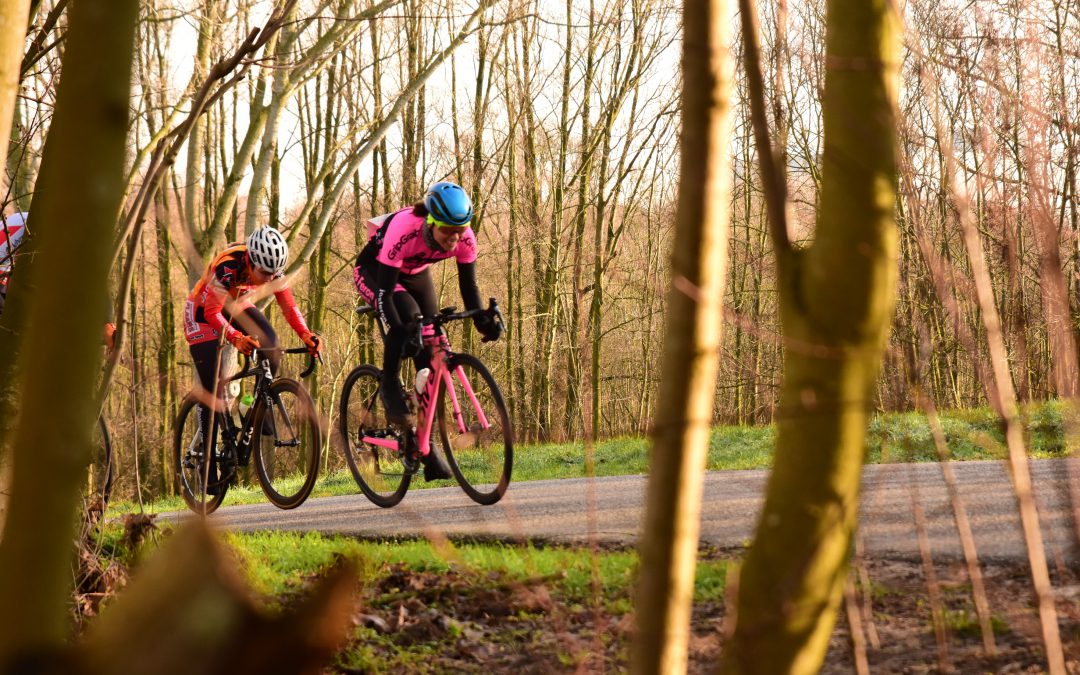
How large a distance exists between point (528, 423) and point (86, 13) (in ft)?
70.1

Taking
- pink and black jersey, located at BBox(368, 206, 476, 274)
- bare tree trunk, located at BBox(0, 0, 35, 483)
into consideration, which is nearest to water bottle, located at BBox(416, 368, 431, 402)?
pink and black jersey, located at BBox(368, 206, 476, 274)

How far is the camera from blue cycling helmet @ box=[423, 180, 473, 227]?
682 cm

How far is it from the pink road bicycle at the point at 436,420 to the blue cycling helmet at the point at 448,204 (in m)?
0.64

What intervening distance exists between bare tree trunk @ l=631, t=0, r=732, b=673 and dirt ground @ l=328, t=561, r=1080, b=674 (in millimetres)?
2234

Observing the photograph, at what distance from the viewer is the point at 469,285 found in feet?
24.9

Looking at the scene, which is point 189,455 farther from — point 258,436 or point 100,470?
point 100,470

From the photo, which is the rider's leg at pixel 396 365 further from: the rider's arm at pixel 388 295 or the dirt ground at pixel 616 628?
the dirt ground at pixel 616 628

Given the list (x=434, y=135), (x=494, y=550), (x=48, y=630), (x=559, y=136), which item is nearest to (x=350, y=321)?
(x=434, y=135)

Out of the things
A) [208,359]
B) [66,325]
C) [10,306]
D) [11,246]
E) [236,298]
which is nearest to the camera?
[66,325]

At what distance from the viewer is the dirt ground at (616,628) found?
364 cm

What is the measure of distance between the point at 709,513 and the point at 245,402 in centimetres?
392

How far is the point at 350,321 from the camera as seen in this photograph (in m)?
22.4

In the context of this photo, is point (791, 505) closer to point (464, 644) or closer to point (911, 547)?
point (464, 644)

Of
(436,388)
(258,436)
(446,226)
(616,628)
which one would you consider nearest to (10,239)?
(616,628)
